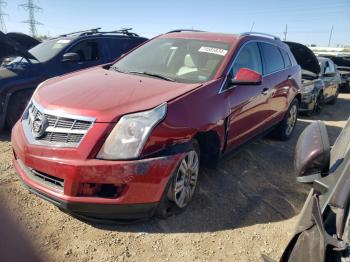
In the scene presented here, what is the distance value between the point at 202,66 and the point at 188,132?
109 cm

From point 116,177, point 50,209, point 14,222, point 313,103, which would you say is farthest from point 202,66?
point 313,103

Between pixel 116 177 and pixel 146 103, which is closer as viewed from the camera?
pixel 116 177

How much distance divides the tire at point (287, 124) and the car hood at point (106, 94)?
3123 mm

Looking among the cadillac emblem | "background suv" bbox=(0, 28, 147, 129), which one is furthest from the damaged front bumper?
"background suv" bbox=(0, 28, 147, 129)

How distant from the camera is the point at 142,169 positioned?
2.72m

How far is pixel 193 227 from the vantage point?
3.22 m

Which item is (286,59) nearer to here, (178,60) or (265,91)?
(265,91)

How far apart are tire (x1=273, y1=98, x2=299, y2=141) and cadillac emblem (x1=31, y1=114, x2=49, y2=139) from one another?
4.25 meters

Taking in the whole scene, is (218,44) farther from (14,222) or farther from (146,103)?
(14,222)

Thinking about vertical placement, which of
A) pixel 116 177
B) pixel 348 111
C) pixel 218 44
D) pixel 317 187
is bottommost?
pixel 348 111

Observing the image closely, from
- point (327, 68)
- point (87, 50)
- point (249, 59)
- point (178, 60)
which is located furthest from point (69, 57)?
point (327, 68)

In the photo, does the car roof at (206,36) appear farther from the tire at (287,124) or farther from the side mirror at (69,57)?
the tire at (287,124)

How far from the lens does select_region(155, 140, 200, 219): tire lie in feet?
10.1

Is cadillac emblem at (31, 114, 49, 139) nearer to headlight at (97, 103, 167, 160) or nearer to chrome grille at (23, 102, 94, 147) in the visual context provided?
chrome grille at (23, 102, 94, 147)
